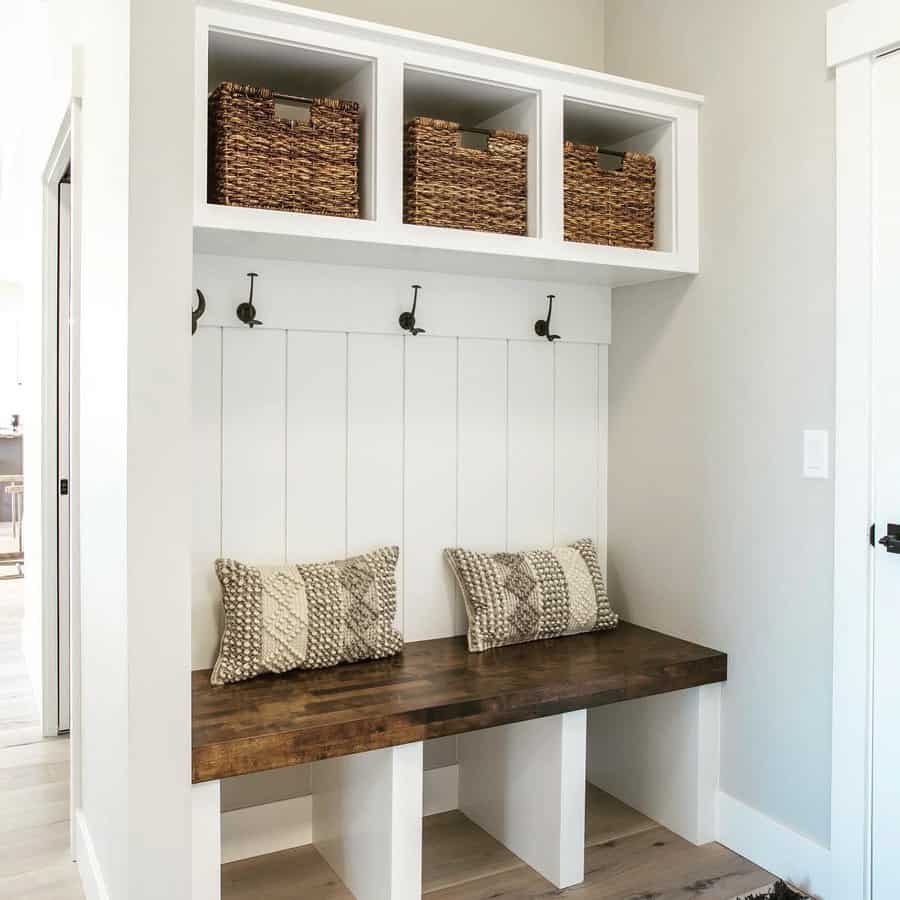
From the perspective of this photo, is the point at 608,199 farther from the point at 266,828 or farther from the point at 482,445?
the point at 266,828

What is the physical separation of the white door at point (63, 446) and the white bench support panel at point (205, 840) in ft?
5.79

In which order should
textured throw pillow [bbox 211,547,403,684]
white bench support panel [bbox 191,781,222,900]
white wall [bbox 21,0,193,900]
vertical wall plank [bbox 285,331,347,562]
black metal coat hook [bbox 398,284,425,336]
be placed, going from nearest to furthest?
white wall [bbox 21,0,193,900], white bench support panel [bbox 191,781,222,900], textured throw pillow [bbox 211,547,403,684], vertical wall plank [bbox 285,331,347,562], black metal coat hook [bbox 398,284,425,336]

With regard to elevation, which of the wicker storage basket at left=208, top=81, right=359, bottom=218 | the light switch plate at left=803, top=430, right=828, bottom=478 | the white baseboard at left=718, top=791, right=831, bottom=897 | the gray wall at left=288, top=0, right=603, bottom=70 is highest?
the gray wall at left=288, top=0, right=603, bottom=70

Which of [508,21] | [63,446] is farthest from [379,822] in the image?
[508,21]

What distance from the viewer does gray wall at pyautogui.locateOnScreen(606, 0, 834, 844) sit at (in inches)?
88.0

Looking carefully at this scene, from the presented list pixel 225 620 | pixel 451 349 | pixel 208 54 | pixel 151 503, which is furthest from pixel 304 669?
pixel 208 54

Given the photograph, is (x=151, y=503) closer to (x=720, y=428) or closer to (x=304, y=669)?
(x=304, y=669)

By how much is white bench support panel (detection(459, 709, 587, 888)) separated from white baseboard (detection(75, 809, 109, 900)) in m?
1.04

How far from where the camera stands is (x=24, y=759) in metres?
3.14

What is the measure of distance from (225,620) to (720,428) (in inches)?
55.4

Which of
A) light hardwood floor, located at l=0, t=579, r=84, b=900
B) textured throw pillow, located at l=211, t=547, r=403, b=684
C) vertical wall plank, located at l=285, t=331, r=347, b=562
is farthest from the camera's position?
vertical wall plank, located at l=285, t=331, r=347, b=562

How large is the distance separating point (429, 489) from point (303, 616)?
0.57m

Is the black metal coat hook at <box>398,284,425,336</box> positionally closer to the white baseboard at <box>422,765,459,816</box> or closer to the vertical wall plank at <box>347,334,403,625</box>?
the vertical wall plank at <box>347,334,403,625</box>

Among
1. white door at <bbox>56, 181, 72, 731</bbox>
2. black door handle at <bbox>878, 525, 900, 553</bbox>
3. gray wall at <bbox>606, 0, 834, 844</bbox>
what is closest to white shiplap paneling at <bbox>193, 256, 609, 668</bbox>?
gray wall at <bbox>606, 0, 834, 844</bbox>
